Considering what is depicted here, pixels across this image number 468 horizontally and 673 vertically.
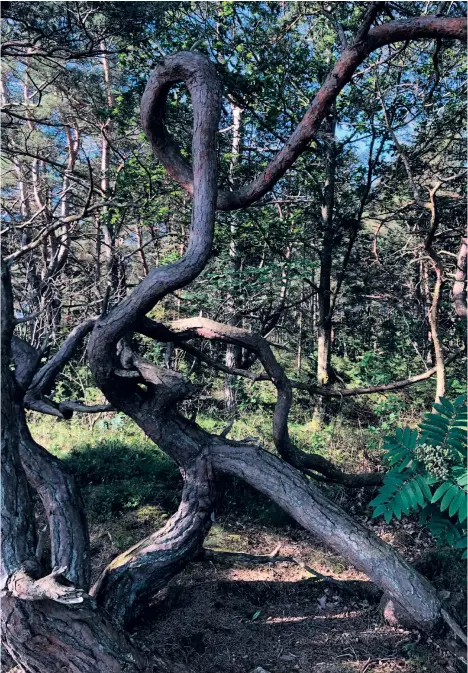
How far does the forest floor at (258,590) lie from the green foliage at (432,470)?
756 millimetres

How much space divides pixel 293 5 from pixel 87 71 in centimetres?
355

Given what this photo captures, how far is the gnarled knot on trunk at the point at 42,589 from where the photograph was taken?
178 cm

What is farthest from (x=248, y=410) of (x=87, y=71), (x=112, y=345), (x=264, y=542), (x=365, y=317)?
(x=87, y=71)

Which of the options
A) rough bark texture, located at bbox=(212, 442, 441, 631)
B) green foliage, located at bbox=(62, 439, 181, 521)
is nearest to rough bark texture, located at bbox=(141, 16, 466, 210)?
rough bark texture, located at bbox=(212, 442, 441, 631)

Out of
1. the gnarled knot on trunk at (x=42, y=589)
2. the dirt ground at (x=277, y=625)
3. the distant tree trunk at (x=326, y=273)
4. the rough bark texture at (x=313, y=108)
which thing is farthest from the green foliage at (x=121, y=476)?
the rough bark texture at (x=313, y=108)

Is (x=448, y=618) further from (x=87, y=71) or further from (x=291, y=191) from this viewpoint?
(x=87, y=71)

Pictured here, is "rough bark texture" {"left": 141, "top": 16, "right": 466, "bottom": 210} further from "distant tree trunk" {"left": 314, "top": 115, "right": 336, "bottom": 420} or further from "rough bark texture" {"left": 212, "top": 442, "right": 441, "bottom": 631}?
"distant tree trunk" {"left": 314, "top": 115, "right": 336, "bottom": 420}

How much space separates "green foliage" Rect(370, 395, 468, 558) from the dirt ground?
30.7 inches

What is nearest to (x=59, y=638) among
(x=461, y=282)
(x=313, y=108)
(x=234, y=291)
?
(x=313, y=108)

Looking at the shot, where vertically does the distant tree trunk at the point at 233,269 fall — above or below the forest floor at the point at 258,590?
above

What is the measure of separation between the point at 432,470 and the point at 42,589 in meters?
1.84

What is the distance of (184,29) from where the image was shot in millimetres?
5172

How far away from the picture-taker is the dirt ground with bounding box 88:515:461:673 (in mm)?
2523

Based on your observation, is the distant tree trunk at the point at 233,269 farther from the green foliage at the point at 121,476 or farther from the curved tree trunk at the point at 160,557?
the curved tree trunk at the point at 160,557
